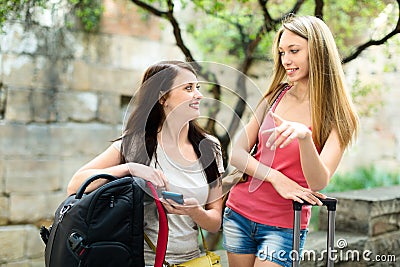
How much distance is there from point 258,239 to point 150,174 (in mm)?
482

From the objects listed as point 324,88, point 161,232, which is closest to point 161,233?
point 161,232

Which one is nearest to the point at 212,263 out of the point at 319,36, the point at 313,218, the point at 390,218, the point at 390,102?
the point at 319,36

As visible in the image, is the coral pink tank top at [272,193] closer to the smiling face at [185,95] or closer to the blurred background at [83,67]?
the smiling face at [185,95]

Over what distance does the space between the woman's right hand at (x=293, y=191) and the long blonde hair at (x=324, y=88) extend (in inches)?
6.0

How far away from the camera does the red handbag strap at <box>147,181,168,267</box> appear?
64.8 inches

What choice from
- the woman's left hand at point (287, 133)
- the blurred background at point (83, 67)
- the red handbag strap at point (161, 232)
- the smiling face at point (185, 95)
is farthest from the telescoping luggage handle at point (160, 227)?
the blurred background at point (83, 67)

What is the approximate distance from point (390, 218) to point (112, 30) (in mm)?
2460

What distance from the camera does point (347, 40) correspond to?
16.8 feet

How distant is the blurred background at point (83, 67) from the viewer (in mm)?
3752

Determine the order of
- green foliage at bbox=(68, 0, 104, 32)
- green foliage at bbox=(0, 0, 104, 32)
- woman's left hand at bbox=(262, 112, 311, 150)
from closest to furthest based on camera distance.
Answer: woman's left hand at bbox=(262, 112, 311, 150) < green foliage at bbox=(0, 0, 104, 32) < green foliage at bbox=(68, 0, 104, 32)

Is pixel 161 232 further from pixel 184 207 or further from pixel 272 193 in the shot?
pixel 272 193

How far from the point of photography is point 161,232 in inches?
65.1

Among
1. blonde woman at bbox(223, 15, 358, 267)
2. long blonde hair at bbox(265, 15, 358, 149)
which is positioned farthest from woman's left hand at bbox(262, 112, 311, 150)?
long blonde hair at bbox(265, 15, 358, 149)

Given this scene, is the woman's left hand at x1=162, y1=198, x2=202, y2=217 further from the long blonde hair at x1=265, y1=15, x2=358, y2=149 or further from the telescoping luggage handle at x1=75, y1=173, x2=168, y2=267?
the long blonde hair at x1=265, y1=15, x2=358, y2=149
